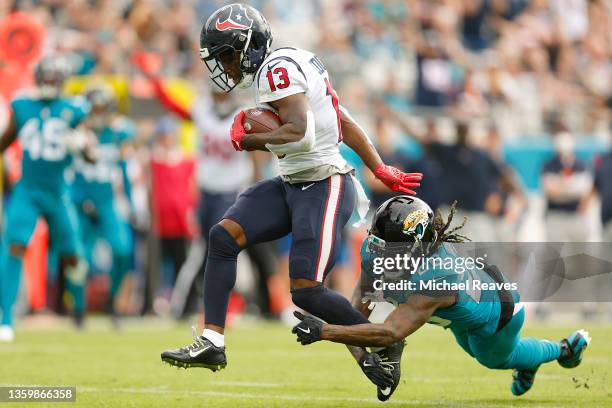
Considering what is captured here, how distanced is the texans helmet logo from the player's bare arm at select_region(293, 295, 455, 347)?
154 cm

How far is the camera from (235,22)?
A: 5.63 metres

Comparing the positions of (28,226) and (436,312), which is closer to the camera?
(436,312)

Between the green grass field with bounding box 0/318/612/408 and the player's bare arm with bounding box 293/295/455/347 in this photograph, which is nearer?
the player's bare arm with bounding box 293/295/455/347

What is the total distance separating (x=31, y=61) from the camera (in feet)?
39.8

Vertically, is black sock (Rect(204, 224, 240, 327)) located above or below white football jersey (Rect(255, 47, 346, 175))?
below

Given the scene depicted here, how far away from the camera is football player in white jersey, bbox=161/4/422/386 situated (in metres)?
5.47

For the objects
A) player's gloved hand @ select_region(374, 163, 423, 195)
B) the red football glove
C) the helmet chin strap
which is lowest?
player's gloved hand @ select_region(374, 163, 423, 195)

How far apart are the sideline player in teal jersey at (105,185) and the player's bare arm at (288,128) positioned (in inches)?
209

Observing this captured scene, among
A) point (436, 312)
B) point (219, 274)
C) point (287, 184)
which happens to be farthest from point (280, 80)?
point (436, 312)

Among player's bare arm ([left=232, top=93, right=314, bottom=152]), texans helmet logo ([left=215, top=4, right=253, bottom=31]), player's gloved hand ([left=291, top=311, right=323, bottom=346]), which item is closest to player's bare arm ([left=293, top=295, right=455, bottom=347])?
player's gloved hand ([left=291, top=311, right=323, bottom=346])

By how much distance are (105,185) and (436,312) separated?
600 centimetres

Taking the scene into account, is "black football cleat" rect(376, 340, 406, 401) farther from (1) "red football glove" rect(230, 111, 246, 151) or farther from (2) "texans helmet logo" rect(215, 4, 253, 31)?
(2) "texans helmet logo" rect(215, 4, 253, 31)

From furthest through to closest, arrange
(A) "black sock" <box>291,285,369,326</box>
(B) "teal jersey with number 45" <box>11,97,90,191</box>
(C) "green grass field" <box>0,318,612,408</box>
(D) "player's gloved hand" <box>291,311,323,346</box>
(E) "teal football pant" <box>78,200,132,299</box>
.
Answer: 1. (E) "teal football pant" <box>78,200,132,299</box>
2. (B) "teal jersey with number 45" <box>11,97,90,191</box>
3. (C) "green grass field" <box>0,318,612,408</box>
4. (A) "black sock" <box>291,285,369,326</box>
5. (D) "player's gloved hand" <box>291,311,323,346</box>

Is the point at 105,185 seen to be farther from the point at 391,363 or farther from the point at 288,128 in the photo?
the point at 391,363
